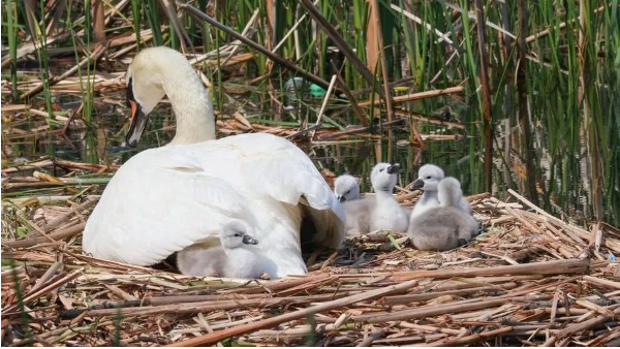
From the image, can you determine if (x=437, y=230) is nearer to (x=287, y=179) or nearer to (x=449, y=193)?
(x=449, y=193)

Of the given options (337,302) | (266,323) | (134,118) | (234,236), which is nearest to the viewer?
(266,323)

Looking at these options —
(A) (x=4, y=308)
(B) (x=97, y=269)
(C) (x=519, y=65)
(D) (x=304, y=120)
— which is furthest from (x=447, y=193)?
(C) (x=519, y=65)

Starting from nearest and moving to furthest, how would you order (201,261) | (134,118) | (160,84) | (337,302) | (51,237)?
(337,302)
(201,261)
(51,237)
(160,84)
(134,118)

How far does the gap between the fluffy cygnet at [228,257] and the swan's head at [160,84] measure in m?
1.57

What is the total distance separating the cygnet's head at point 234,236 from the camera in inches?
185

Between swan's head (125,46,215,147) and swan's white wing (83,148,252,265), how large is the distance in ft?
3.68

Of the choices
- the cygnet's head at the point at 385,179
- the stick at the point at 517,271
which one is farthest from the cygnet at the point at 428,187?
the stick at the point at 517,271

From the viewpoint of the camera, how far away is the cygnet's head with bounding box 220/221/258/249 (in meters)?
4.70

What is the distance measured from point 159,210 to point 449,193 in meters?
1.41

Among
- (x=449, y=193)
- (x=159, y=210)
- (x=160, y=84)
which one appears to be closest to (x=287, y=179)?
(x=159, y=210)

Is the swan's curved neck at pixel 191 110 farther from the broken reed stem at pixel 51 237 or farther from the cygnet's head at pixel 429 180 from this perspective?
the cygnet's head at pixel 429 180

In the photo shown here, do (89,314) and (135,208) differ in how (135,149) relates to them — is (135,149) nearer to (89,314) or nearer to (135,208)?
(135,208)

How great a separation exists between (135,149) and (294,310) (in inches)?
158

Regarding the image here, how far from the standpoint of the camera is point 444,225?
544cm
